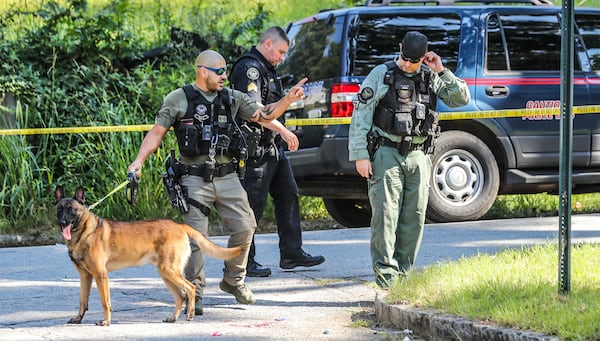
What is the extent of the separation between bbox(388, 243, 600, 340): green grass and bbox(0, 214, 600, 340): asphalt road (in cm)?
42

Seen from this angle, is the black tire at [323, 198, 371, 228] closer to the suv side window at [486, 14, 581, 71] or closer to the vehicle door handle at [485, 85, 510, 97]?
the vehicle door handle at [485, 85, 510, 97]

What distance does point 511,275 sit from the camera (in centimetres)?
694

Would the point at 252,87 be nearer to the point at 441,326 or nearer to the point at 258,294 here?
the point at 258,294

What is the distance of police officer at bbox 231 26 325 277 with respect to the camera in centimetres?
817

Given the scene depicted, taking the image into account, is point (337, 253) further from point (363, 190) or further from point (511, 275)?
point (511, 275)

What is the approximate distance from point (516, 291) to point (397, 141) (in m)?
1.42

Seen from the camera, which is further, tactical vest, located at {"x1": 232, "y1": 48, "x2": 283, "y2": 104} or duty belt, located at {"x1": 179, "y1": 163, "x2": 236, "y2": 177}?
tactical vest, located at {"x1": 232, "y1": 48, "x2": 283, "y2": 104}

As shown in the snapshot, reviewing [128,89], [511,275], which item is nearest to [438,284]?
[511,275]

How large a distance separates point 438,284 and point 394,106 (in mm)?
1244

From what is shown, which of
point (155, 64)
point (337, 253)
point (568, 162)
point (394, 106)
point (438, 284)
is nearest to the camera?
point (568, 162)

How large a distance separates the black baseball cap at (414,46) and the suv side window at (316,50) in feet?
10.1

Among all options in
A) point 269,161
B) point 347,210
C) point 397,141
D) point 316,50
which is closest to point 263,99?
point 269,161

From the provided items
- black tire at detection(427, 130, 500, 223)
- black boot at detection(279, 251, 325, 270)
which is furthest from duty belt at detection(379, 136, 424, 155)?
black tire at detection(427, 130, 500, 223)

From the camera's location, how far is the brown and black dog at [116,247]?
659 cm
